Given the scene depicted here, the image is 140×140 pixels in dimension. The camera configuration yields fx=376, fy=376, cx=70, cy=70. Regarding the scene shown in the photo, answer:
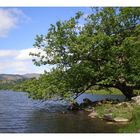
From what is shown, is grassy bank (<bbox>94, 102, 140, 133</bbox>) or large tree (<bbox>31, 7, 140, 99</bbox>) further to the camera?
large tree (<bbox>31, 7, 140, 99</bbox>)

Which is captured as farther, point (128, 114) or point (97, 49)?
point (97, 49)

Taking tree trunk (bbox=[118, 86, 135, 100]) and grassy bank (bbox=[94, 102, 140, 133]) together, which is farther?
tree trunk (bbox=[118, 86, 135, 100])

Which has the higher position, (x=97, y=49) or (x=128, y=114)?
(x=97, y=49)

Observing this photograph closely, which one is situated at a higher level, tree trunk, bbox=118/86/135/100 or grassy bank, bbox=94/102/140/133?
tree trunk, bbox=118/86/135/100

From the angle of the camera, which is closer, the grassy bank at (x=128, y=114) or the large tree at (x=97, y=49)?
the grassy bank at (x=128, y=114)

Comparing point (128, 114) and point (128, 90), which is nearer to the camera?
point (128, 114)

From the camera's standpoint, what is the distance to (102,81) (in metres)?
31.0

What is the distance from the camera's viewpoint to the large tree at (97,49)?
30219 mm

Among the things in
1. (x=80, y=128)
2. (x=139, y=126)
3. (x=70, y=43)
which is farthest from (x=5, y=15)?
(x=139, y=126)

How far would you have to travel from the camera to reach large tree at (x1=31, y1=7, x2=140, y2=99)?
3022 centimetres

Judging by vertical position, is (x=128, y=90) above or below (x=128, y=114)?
Answer: above

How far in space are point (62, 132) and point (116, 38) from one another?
1310 cm

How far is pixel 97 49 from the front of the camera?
1196 inches

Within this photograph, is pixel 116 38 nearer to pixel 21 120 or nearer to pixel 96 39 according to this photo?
pixel 96 39
